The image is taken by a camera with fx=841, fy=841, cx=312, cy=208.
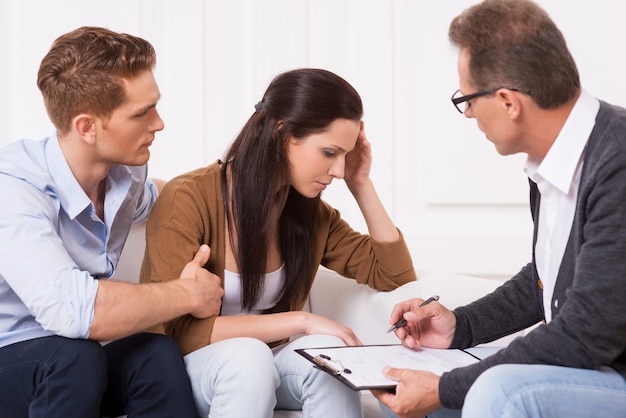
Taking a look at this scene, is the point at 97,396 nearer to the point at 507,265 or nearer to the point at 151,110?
the point at 151,110

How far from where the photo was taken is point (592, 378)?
1.34m

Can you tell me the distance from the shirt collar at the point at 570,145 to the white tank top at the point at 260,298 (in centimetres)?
79

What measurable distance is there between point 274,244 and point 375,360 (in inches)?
21.1

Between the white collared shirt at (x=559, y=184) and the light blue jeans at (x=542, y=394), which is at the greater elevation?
the white collared shirt at (x=559, y=184)

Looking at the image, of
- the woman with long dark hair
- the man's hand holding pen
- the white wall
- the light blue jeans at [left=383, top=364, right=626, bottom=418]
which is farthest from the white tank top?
the white wall

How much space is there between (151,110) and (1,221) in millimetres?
436

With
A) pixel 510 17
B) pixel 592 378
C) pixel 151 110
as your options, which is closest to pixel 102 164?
pixel 151 110

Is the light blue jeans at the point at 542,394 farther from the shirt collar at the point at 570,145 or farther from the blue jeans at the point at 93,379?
the blue jeans at the point at 93,379

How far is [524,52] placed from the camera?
140 centimetres

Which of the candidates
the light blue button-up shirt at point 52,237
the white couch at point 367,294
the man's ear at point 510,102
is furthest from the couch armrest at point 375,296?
the man's ear at point 510,102

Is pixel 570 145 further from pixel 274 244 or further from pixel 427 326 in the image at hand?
pixel 274 244

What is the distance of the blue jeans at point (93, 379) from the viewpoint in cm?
154

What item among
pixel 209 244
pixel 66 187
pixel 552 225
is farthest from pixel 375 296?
pixel 66 187

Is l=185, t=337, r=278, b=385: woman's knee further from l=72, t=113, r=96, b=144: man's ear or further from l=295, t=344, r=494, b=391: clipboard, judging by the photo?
l=72, t=113, r=96, b=144: man's ear
